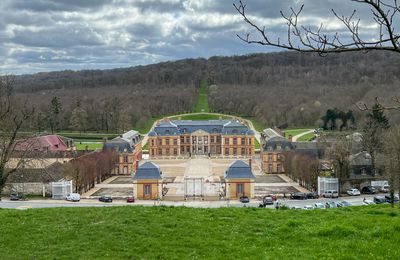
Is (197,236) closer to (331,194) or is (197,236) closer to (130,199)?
(130,199)

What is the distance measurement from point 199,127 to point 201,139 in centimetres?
176

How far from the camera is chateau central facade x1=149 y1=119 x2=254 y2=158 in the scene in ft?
187

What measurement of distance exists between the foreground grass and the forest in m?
36.8

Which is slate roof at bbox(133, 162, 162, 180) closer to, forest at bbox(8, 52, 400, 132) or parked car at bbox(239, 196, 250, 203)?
parked car at bbox(239, 196, 250, 203)

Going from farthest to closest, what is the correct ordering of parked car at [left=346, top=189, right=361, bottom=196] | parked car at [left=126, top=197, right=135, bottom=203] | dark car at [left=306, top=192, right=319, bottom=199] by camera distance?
1. parked car at [left=346, top=189, right=361, bottom=196]
2. dark car at [left=306, top=192, right=319, bottom=199]
3. parked car at [left=126, top=197, right=135, bottom=203]

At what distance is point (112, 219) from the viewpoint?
1104 centimetres

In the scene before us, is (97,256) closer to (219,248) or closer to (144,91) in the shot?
(219,248)

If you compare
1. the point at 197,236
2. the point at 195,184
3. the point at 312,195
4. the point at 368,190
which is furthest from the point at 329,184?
the point at 197,236

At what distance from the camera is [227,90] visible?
12094 centimetres

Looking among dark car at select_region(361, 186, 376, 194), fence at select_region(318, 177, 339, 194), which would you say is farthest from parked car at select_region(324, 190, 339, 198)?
dark car at select_region(361, 186, 376, 194)

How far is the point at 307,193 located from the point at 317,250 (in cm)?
2688

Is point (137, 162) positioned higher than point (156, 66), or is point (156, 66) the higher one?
point (156, 66)

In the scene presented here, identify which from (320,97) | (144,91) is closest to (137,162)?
(320,97)

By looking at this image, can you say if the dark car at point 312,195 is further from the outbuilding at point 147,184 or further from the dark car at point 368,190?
the outbuilding at point 147,184
